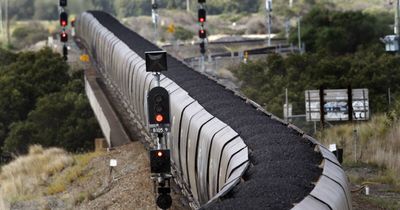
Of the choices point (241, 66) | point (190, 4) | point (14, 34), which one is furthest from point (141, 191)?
point (190, 4)

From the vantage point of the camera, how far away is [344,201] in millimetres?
12734

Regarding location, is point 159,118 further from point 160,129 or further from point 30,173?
point 30,173

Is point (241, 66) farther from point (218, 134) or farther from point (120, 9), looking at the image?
point (120, 9)

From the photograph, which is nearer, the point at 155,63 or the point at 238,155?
the point at 238,155

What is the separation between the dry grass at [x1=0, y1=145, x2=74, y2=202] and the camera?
102 feet

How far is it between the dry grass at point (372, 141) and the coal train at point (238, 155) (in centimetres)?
500

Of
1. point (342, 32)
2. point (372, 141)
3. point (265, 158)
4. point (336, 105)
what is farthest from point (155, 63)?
point (342, 32)

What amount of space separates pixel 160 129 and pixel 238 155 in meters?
4.39

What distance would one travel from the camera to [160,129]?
18.9m

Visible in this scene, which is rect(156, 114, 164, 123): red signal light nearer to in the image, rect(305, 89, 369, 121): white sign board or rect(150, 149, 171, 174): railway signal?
rect(150, 149, 171, 174): railway signal

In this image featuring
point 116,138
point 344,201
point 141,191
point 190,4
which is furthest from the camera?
point 190,4

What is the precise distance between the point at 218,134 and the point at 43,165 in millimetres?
21080

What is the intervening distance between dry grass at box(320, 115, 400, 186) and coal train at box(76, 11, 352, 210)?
5001mm

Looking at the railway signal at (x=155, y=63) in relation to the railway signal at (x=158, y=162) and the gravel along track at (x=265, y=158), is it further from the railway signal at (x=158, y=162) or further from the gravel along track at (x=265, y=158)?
the railway signal at (x=158, y=162)
